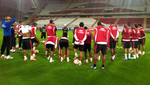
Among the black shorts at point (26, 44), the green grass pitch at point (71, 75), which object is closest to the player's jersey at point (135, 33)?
the green grass pitch at point (71, 75)

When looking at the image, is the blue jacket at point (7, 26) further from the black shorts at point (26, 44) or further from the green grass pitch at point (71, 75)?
the green grass pitch at point (71, 75)

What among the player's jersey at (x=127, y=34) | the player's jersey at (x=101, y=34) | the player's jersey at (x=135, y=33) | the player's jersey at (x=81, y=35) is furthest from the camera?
the player's jersey at (x=135, y=33)

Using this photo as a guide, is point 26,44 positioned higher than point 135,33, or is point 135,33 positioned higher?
point 135,33

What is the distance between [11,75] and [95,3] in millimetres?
57776

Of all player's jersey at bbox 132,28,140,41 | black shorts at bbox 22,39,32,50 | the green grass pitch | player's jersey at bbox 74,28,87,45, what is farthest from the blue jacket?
player's jersey at bbox 132,28,140,41

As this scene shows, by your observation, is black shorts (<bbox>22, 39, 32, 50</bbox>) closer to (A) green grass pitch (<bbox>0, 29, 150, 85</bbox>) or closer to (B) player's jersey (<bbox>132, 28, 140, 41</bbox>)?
(A) green grass pitch (<bbox>0, 29, 150, 85</bbox>)

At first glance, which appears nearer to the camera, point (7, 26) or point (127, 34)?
point (7, 26)

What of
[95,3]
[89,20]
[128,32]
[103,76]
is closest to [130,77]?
[103,76]

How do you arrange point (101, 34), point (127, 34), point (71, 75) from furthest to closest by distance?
point (127, 34) < point (101, 34) < point (71, 75)

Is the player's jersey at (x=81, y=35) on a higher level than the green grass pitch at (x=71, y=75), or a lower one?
higher

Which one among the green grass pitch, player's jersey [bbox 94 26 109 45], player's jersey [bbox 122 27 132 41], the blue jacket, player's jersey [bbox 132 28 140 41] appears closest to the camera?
the green grass pitch

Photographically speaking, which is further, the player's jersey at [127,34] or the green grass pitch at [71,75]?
the player's jersey at [127,34]

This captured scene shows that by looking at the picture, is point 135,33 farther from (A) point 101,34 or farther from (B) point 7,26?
(B) point 7,26

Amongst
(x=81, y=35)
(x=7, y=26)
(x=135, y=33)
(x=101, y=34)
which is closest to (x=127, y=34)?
(x=135, y=33)
